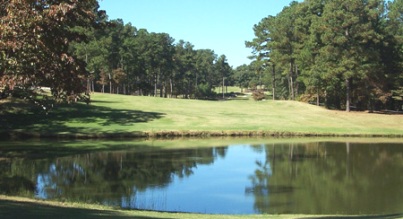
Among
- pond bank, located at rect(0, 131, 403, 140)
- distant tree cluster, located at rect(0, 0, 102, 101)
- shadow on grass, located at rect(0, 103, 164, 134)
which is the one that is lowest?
pond bank, located at rect(0, 131, 403, 140)

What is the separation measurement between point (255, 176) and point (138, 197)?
295 inches

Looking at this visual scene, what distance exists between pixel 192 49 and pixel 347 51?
96848mm

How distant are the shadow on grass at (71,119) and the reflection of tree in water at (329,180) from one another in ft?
55.7

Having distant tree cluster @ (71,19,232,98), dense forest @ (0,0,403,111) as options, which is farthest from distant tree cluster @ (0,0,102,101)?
distant tree cluster @ (71,19,232,98)

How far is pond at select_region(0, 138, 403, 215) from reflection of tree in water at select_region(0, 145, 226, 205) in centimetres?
5

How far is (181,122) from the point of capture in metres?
44.5

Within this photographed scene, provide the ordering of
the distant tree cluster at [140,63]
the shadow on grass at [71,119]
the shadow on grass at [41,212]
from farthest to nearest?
1. the distant tree cluster at [140,63]
2. the shadow on grass at [71,119]
3. the shadow on grass at [41,212]

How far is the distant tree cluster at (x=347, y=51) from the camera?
5866cm

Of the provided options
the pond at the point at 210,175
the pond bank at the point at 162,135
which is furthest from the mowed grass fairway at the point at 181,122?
the pond at the point at 210,175

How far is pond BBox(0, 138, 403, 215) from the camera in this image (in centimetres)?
1656

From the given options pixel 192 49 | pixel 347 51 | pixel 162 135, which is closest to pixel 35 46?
pixel 162 135

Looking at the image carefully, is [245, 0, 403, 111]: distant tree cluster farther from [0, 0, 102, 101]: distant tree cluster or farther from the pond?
[0, 0, 102, 101]: distant tree cluster

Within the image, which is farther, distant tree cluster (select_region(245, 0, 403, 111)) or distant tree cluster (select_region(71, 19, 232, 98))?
distant tree cluster (select_region(71, 19, 232, 98))

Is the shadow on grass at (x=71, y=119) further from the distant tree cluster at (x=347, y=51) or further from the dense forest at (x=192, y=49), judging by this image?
the distant tree cluster at (x=347, y=51)
